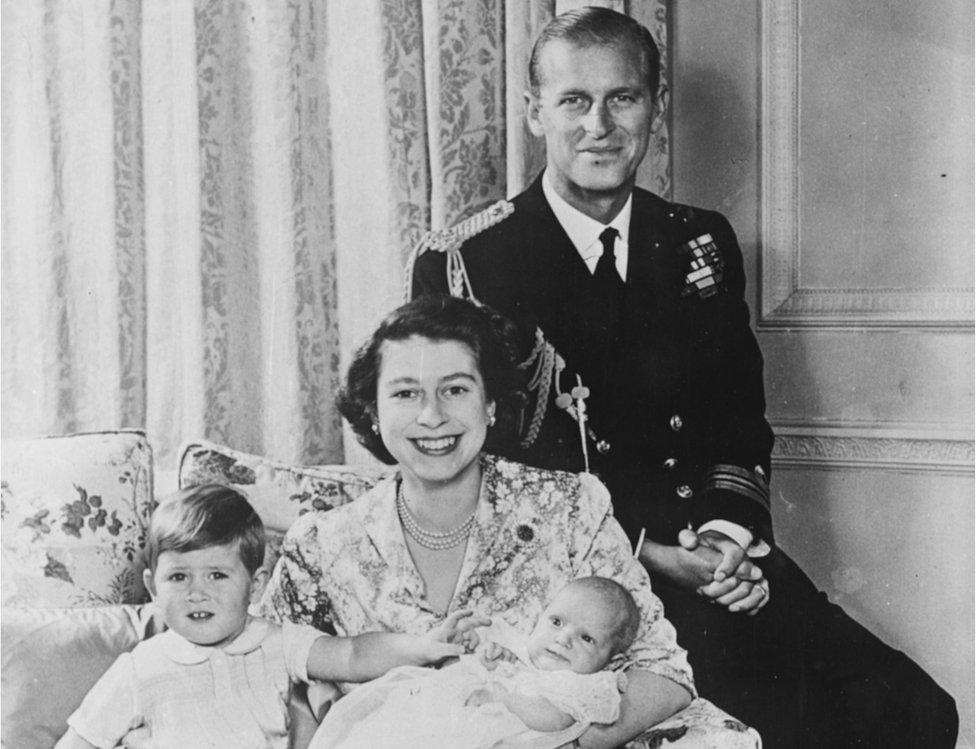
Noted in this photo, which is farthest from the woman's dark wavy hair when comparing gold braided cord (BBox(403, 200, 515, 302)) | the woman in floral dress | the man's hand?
the man's hand

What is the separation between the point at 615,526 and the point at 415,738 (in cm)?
37

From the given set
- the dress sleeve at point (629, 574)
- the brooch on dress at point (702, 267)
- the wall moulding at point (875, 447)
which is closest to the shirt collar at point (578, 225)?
the brooch on dress at point (702, 267)

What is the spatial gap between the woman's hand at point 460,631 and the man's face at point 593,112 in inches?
25.3

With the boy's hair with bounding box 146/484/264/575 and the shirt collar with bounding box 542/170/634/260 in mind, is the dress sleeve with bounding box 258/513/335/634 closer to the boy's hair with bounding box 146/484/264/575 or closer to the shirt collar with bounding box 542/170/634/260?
the boy's hair with bounding box 146/484/264/575

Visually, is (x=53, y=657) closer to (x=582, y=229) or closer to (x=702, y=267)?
(x=582, y=229)

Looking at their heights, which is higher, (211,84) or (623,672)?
(211,84)

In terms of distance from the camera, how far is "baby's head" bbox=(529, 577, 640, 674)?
3.91 ft

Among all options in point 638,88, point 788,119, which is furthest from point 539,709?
point 788,119

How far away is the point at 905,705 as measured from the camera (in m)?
1.53

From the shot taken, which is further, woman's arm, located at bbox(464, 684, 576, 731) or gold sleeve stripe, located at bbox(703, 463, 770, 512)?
gold sleeve stripe, located at bbox(703, 463, 770, 512)

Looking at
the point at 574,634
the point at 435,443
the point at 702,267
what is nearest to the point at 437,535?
the point at 435,443

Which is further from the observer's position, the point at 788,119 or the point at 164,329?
the point at 164,329

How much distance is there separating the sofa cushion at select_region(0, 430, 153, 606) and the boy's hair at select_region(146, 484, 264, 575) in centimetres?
29

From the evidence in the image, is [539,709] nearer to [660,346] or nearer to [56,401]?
[660,346]
